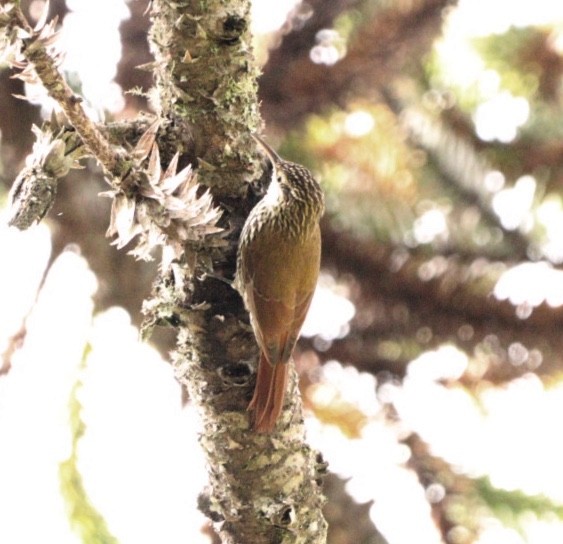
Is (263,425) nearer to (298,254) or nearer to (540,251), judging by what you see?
(298,254)

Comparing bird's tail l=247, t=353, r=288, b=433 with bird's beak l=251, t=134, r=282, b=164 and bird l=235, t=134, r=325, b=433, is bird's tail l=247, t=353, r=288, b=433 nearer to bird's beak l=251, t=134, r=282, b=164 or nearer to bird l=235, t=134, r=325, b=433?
bird l=235, t=134, r=325, b=433

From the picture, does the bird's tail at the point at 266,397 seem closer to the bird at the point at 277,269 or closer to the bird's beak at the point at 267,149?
the bird at the point at 277,269

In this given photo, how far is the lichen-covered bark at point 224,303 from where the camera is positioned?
109 cm

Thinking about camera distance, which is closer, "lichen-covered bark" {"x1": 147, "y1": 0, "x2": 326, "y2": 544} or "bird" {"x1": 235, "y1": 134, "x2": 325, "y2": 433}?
"lichen-covered bark" {"x1": 147, "y1": 0, "x2": 326, "y2": 544}

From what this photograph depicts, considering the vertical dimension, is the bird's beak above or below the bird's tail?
above

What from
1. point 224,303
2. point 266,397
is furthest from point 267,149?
point 266,397

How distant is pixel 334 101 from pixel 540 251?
481 millimetres

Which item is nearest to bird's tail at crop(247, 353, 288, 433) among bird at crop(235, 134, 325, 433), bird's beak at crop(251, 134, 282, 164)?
bird at crop(235, 134, 325, 433)

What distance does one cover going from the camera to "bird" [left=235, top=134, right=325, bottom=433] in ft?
3.92

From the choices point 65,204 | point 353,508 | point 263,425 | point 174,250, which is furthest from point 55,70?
point 353,508

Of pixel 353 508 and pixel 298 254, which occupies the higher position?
pixel 298 254

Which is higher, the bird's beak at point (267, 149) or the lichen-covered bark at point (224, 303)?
the bird's beak at point (267, 149)

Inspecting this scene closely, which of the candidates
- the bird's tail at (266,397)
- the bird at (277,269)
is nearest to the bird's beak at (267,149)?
the bird at (277,269)

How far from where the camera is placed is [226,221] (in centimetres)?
119
